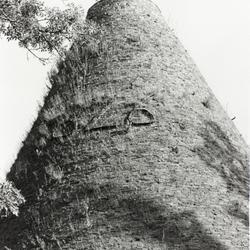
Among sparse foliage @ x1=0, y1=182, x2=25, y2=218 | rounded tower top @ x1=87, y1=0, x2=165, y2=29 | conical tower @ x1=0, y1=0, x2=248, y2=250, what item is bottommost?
sparse foliage @ x1=0, y1=182, x2=25, y2=218

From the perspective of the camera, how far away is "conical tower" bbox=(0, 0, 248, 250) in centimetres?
680

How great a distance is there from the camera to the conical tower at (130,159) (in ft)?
22.3

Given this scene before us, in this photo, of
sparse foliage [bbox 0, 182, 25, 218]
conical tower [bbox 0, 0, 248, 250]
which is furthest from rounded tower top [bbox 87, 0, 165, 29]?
sparse foliage [bbox 0, 182, 25, 218]

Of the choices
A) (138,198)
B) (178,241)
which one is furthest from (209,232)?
(138,198)

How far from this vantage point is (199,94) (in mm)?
8922

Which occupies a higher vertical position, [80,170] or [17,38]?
[17,38]

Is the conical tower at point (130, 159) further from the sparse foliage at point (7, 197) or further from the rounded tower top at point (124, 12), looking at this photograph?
the sparse foliage at point (7, 197)

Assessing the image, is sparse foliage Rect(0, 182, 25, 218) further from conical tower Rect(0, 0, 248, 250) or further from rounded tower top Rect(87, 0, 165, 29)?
rounded tower top Rect(87, 0, 165, 29)

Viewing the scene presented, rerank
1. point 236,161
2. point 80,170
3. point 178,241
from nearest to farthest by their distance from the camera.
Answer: point 178,241 → point 80,170 → point 236,161

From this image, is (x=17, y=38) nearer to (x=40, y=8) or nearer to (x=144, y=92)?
(x=40, y=8)

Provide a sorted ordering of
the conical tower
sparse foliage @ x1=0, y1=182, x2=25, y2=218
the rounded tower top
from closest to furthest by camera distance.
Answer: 1. sparse foliage @ x1=0, y1=182, x2=25, y2=218
2. the conical tower
3. the rounded tower top

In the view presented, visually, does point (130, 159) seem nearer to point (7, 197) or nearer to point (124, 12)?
point (7, 197)

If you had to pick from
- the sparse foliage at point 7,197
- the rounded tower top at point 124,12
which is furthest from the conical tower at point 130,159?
the sparse foliage at point 7,197

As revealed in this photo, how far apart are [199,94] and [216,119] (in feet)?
1.51
